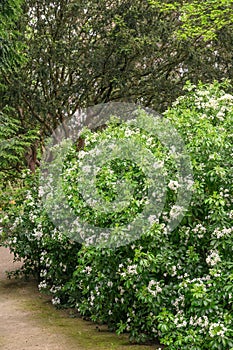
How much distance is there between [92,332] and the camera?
221 inches

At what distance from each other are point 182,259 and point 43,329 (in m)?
1.90

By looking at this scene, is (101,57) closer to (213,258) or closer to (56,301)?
(56,301)

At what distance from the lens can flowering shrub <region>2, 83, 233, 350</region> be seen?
4.43m

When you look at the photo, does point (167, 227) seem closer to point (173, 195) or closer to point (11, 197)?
point (173, 195)

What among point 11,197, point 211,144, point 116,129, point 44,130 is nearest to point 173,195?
point 211,144

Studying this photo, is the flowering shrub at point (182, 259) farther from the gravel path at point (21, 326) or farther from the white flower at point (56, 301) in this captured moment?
the white flower at point (56, 301)

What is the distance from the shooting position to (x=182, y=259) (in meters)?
4.96

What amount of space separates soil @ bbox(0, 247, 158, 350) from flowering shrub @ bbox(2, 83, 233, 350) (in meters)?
0.17

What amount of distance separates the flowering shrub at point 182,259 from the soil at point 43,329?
17 cm

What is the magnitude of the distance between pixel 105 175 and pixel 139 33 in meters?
9.26

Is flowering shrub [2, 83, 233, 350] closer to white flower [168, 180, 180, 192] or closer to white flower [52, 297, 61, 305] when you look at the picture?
white flower [168, 180, 180, 192]

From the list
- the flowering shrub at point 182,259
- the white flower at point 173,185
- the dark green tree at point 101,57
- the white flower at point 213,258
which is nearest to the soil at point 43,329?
the flowering shrub at point 182,259

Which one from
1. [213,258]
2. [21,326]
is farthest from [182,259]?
[21,326]

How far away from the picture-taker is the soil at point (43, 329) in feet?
16.9
